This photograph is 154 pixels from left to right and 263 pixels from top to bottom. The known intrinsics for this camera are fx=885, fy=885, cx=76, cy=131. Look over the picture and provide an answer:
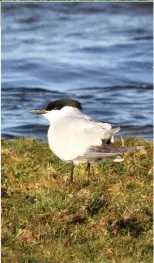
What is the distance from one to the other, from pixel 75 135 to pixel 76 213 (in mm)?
582

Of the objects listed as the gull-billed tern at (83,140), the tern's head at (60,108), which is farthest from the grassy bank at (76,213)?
the tern's head at (60,108)

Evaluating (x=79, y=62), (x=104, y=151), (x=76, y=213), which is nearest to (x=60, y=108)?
(x=104, y=151)

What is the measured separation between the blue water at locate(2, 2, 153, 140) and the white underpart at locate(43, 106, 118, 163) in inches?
166

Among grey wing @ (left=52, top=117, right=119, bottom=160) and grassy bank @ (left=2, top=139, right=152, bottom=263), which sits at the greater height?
grey wing @ (left=52, top=117, right=119, bottom=160)

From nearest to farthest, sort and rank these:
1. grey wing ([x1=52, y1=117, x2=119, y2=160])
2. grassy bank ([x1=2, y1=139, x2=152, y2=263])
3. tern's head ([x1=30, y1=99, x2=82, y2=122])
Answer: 1. grassy bank ([x1=2, y1=139, x2=152, y2=263])
2. grey wing ([x1=52, y1=117, x2=119, y2=160])
3. tern's head ([x1=30, y1=99, x2=82, y2=122])

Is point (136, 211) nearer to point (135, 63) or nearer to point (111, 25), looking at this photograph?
point (135, 63)

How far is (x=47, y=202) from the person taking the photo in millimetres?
6648

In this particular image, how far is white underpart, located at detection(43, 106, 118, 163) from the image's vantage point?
6602 millimetres

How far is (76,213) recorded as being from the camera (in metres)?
6.59

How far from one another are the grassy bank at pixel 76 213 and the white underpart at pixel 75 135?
35 centimetres

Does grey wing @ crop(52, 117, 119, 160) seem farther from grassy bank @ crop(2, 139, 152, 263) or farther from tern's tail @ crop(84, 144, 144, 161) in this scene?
grassy bank @ crop(2, 139, 152, 263)

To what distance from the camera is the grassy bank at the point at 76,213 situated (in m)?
6.20

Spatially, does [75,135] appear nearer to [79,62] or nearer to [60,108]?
[60,108]

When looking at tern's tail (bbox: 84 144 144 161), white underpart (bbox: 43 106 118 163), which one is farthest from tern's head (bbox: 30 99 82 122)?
tern's tail (bbox: 84 144 144 161)
